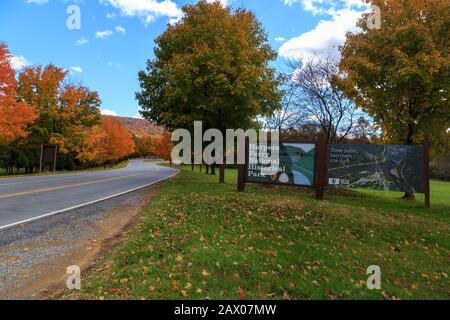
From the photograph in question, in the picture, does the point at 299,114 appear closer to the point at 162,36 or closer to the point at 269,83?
the point at 269,83

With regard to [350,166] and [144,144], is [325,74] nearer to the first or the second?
[350,166]

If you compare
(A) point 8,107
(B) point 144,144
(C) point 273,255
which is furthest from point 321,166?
(B) point 144,144

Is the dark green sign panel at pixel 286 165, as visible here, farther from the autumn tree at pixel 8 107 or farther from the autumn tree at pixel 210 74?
the autumn tree at pixel 8 107

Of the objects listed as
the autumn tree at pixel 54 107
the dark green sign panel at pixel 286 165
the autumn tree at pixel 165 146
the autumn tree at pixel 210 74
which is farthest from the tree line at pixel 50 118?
the dark green sign panel at pixel 286 165

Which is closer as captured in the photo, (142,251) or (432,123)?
(142,251)

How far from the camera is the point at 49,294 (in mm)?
4352

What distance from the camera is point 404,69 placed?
40.7ft

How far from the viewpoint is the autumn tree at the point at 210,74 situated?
15.5 metres

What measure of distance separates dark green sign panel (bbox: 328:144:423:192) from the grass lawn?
1.76 meters

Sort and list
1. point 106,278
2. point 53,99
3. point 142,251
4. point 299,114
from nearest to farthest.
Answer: point 106,278 < point 142,251 < point 299,114 < point 53,99

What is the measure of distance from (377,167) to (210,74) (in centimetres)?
844

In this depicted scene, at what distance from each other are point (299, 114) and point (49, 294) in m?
21.8
